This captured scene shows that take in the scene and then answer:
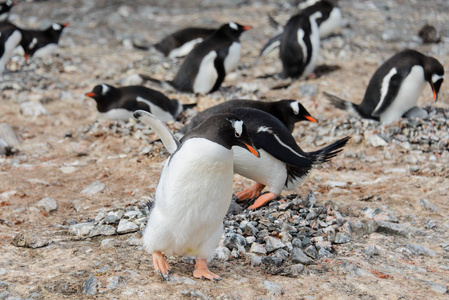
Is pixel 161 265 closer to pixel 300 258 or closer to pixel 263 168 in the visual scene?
pixel 300 258

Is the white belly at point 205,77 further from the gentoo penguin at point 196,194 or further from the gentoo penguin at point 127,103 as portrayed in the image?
the gentoo penguin at point 196,194

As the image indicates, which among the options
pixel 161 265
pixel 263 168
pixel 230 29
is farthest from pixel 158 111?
pixel 161 265

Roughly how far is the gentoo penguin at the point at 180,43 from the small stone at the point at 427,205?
5.95 metres

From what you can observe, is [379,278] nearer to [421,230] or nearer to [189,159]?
[421,230]

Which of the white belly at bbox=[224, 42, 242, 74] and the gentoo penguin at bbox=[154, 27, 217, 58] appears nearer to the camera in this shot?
the white belly at bbox=[224, 42, 242, 74]

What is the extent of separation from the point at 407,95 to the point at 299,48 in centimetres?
223

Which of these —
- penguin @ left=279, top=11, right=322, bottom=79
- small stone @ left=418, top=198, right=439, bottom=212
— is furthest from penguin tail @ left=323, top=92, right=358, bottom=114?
small stone @ left=418, top=198, right=439, bottom=212

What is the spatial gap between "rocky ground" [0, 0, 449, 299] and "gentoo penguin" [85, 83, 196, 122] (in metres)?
0.28

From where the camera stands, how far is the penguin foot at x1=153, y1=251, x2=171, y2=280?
2.94m

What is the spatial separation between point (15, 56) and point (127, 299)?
292 inches

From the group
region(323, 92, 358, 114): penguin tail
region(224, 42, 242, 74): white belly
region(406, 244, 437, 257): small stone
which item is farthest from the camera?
region(224, 42, 242, 74): white belly

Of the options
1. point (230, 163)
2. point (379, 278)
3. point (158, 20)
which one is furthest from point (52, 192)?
point (158, 20)

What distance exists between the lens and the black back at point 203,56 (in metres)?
7.75

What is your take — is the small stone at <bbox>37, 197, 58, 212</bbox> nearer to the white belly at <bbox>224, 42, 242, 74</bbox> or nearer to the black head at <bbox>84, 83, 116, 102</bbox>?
the black head at <bbox>84, 83, 116, 102</bbox>
